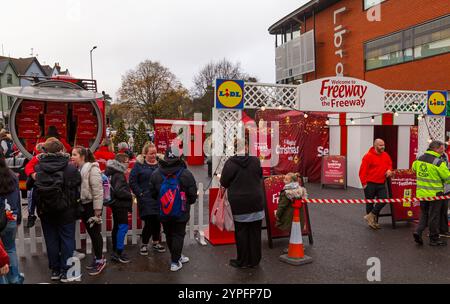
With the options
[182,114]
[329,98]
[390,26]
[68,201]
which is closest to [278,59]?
[390,26]

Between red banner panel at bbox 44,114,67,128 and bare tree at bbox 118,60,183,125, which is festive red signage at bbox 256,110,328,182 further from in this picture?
bare tree at bbox 118,60,183,125

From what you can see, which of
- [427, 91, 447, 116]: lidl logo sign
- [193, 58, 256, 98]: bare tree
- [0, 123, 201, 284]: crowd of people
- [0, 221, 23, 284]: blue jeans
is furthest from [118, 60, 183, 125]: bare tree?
[0, 221, 23, 284]: blue jeans

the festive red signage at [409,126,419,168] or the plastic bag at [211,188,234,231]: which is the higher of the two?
the festive red signage at [409,126,419,168]

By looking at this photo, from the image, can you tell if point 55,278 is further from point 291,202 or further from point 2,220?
point 291,202

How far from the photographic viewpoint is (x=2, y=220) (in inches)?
137

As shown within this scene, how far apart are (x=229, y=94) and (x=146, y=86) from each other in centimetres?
3392

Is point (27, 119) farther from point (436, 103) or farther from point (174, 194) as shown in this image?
point (436, 103)

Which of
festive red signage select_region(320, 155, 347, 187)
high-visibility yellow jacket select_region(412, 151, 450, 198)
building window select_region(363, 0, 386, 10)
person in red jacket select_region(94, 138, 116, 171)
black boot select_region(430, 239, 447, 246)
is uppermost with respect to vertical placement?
building window select_region(363, 0, 386, 10)

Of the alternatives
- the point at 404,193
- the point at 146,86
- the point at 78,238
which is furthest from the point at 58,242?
the point at 146,86

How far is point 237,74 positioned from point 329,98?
43043mm

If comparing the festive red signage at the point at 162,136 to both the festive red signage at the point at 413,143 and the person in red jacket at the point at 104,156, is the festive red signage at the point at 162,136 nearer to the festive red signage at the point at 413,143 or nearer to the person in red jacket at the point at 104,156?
the person in red jacket at the point at 104,156

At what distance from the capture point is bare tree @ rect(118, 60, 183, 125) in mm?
39125

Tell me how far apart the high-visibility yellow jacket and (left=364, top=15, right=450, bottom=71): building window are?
11.1 metres

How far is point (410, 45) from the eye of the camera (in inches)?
664
